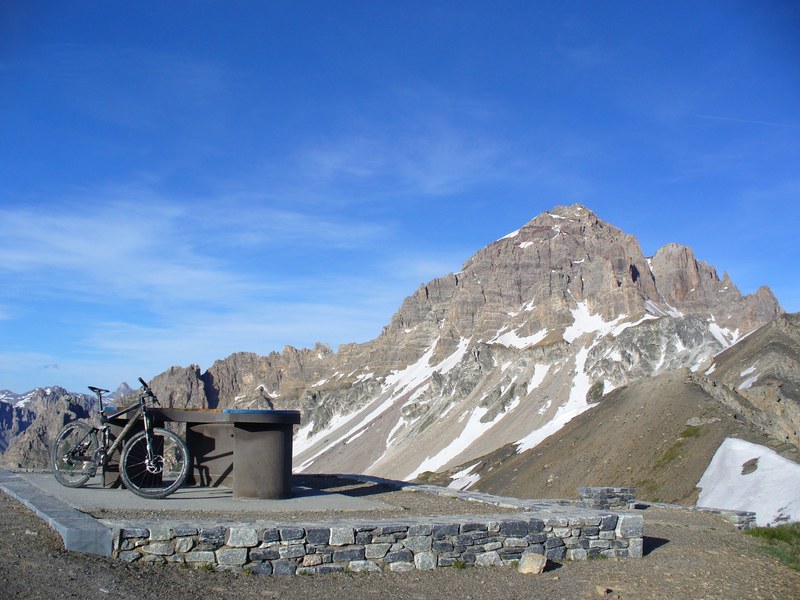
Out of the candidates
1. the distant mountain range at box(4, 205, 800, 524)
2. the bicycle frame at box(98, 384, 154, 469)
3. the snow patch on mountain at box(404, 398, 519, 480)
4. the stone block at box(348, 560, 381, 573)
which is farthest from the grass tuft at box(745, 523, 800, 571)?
the snow patch on mountain at box(404, 398, 519, 480)

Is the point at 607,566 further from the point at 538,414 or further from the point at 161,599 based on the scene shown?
the point at 538,414

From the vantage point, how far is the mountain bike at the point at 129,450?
14.3 m

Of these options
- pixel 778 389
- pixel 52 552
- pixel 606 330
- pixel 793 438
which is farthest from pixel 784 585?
pixel 606 330

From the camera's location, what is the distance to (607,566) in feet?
37.4

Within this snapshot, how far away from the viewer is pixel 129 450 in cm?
1429

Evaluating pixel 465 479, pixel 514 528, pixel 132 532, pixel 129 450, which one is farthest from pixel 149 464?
pixel 465 479

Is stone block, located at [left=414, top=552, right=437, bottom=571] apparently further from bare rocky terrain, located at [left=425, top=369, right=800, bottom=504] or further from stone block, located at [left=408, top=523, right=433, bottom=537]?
bare rocky terrain, located at [left=425, top=369, right=800, bottom=504]

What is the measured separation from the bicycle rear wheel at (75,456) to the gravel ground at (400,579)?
8.03ft

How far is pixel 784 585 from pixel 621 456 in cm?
4162

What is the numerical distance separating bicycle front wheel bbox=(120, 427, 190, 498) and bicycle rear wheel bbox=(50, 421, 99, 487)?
125 centimetres

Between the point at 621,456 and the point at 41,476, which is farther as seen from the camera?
the point at 621,456

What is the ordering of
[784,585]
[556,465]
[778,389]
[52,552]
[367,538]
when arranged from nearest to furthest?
[52,552], [367,538], [784,585], [556,465], [778,389]

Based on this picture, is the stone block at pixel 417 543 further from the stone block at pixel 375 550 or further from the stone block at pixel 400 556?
the stone block at pixel 375 550

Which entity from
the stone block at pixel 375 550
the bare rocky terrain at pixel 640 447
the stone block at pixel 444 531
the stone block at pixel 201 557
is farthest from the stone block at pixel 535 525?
the bare rocky terrain at pixel 640 447
